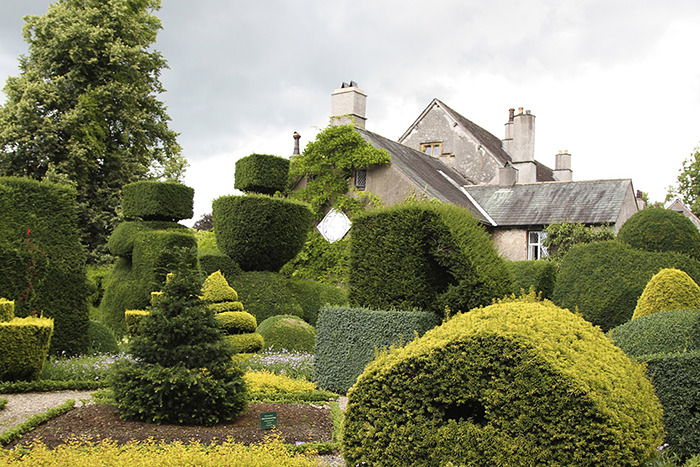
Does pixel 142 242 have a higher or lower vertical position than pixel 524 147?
lower

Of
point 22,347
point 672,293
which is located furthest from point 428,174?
point 22,347

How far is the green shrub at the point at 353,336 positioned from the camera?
850 centimetres

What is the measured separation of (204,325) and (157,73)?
2166 centimetres

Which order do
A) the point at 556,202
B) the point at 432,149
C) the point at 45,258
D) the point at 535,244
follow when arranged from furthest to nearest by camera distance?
the point at 432,149 < the point at 556,202 < the point at 535,244 < the point at 45,258

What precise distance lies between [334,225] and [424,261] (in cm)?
1307

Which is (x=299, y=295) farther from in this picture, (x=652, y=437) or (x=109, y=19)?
(x=109, y=19)

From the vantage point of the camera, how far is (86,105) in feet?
73.4

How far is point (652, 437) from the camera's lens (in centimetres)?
486

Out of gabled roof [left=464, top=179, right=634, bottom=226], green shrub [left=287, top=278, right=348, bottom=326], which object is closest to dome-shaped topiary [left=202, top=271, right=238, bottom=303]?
green shrub [left=287, top=278, right=348, bottom=326]

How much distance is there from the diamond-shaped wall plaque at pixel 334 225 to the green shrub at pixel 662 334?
13.6 m

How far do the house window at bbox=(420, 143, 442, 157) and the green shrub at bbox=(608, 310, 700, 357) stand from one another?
2375 centimetres

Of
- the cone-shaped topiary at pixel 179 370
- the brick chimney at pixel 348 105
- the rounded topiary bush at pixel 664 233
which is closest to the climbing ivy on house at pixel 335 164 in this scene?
the brick chimney at pixel 348 105

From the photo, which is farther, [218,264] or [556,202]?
[556,202]

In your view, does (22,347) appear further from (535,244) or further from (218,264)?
(535,244)
